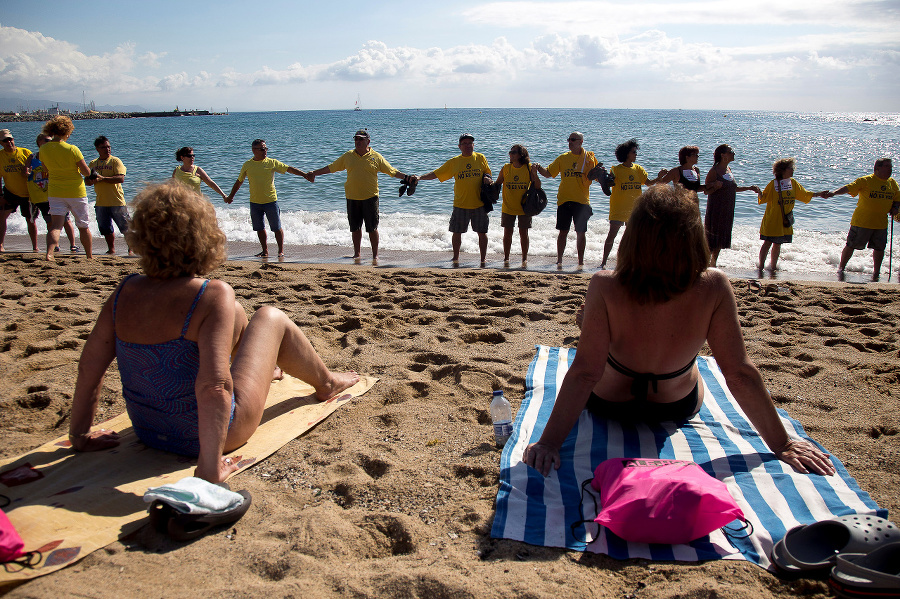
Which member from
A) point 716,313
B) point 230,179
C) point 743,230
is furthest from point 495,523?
point 230,179

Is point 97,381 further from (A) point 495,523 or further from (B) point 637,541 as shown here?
(B) point 637,541

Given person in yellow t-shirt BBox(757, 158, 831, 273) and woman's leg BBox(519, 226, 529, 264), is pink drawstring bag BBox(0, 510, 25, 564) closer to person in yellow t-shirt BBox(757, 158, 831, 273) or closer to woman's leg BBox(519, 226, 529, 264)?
woman's leg BBox(519, 226, 529, 264)

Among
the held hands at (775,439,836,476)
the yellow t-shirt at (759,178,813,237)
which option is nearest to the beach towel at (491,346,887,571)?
the held hands at (775,439,836,476)

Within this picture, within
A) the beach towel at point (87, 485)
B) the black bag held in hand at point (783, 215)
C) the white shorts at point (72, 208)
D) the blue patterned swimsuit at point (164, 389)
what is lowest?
the beach towel at point (87, 485)

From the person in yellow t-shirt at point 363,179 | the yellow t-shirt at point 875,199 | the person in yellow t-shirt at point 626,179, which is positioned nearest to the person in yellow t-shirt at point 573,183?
the person in yellow t-shirt at point 626,179

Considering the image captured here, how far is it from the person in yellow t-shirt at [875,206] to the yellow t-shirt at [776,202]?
0.51 metres

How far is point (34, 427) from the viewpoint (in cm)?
288

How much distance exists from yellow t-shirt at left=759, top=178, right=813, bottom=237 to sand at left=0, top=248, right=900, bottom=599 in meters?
1.57

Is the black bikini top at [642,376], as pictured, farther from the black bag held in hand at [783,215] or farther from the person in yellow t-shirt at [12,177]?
the person in yellow t-shirt at [12,177]

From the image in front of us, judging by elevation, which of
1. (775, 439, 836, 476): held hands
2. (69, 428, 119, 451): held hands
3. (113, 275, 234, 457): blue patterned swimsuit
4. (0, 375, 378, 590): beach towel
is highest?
(113, 275, 234, 457): blue patterned swimsuit

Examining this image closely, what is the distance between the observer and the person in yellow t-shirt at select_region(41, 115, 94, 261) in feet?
23.0

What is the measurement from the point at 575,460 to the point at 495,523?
59 centimetres

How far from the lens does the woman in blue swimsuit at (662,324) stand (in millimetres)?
2250

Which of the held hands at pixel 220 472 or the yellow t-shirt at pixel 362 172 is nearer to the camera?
the held hands at pixel 220 472
